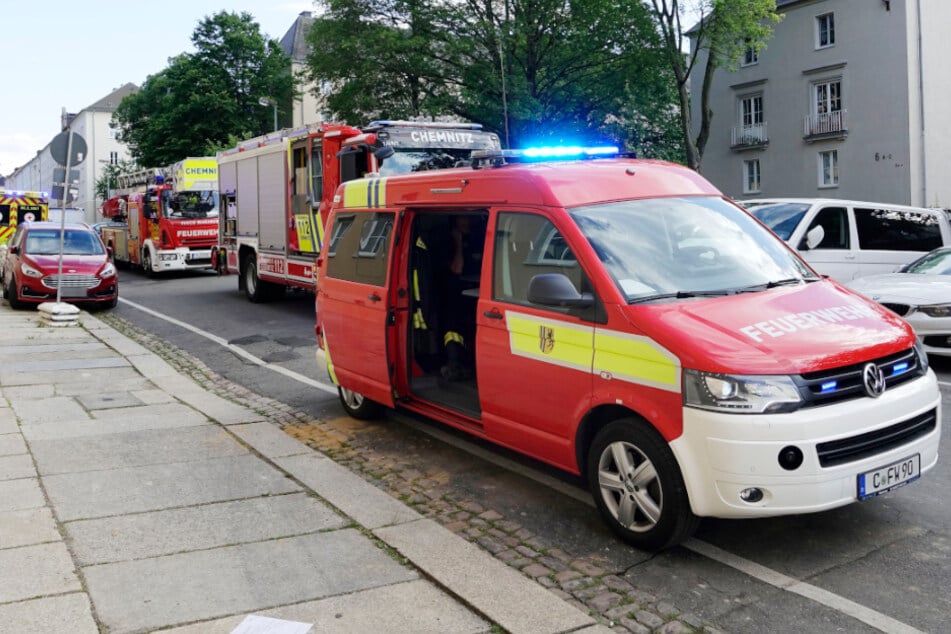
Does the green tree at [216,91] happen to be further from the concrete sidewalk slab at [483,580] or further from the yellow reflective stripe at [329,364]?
the concrete sidewalk slab at [483,580]

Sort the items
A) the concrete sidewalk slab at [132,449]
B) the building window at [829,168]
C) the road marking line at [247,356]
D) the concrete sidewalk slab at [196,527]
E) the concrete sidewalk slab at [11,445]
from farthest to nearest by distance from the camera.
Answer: the building window at [829,168] < the road marking line at [247,356] < the concrete sidewalk slab at [11,445] < the concrete sidewalk slab at [132,449] < the concrete sidewalk slab at [196,527]

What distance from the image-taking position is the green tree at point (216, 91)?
5466cm

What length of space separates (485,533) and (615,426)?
3.29 feet

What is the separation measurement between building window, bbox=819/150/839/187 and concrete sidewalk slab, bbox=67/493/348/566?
38.5 metres

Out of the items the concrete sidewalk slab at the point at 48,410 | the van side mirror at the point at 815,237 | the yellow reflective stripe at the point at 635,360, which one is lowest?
the concrete sidewalk slab at the point at 48,410

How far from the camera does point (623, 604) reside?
13.4ft

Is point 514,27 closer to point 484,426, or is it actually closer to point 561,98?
point 561,98

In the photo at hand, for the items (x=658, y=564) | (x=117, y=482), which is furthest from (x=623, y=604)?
(x=117, y=482)

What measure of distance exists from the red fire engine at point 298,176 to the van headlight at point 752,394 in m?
8.11

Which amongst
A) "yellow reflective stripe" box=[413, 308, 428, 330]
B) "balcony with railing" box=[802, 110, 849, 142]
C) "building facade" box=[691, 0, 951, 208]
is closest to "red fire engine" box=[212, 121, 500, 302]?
"yellow reflective stripe" box=[413, 308, 428, 330]

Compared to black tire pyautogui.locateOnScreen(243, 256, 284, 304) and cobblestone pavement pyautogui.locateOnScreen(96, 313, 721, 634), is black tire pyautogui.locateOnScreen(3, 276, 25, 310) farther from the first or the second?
cobblestone pavement pyautogui.locateOnScreen(96, 313, 721, 634)

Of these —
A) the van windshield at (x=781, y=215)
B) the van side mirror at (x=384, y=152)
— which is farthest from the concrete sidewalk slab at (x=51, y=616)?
the van windshield at (x=781, y=215)

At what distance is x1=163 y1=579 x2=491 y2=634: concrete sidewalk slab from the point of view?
12.5 feet

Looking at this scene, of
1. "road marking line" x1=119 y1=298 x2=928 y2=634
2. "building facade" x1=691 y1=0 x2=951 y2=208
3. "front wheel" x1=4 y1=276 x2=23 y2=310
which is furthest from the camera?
"building facade" x1=691 y1=0 x2=951 y2=208
